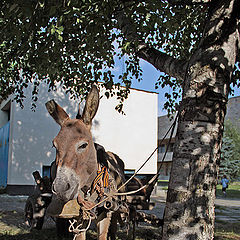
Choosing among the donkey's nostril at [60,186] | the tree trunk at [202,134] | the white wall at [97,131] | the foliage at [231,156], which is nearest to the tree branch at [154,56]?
the tree trunk at [202,134]

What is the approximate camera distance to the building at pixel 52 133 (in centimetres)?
1570

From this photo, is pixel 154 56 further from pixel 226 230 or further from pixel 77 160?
pixel 226 230

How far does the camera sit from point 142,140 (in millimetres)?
18359

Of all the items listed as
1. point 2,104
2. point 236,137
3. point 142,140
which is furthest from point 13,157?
point 236,137

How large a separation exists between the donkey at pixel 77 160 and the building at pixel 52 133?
502 inches

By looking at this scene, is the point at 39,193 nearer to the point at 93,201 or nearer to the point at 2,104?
the point at 93,201

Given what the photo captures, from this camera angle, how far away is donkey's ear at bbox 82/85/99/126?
3.24 m

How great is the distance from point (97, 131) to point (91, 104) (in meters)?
14.0

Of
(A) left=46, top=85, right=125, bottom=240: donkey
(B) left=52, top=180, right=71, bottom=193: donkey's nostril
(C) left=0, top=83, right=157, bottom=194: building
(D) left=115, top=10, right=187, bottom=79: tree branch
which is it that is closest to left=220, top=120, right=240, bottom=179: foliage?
(C) left=0, top=83, right=157, bottom=194: building

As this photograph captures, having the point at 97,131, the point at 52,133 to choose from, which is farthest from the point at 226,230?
the point at 52,133

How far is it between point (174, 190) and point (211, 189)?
13.6 inches

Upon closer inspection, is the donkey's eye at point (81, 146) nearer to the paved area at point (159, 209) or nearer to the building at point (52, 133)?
the paved area at point (159, 209)

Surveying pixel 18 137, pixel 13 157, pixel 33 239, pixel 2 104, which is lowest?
pixel 33 239

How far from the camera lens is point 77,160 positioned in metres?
2.99
